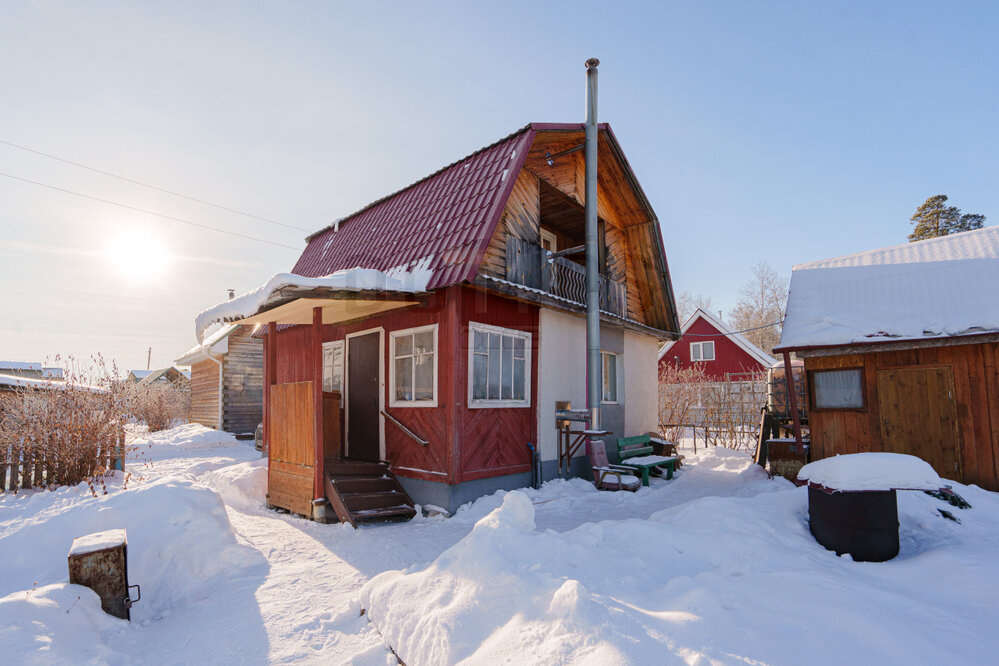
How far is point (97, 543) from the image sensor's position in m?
3.84

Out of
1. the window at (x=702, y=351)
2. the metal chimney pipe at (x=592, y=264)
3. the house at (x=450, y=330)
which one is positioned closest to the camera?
the house at (x=450, y=330)

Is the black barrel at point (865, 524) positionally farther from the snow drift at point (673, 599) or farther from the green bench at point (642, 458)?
the green bench at point (642, 458)

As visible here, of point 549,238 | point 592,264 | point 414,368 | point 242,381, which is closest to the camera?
point 414,368

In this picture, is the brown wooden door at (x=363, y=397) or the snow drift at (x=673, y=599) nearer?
the snow drift at (x=673, y=599)

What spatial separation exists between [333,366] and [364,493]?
343cm

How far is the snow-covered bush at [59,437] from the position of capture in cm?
785

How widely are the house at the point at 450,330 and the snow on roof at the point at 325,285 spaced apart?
0.09ft

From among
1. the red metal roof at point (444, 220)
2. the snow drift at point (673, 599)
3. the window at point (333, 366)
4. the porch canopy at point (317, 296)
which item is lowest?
the snow drift at point (673, 599)

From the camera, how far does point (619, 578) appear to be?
368 cm

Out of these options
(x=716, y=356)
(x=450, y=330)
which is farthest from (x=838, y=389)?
(x=716, y=356)

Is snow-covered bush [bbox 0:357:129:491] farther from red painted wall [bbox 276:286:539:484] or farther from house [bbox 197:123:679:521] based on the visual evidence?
red painted wall [bbox 276:286:539:484]

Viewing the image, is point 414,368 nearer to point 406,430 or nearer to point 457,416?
point 406,430

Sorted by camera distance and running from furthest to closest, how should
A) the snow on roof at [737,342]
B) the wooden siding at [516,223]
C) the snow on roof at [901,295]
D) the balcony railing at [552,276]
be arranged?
the snow on roof at [737,342]
the balcony railing at [552,276]
the snow on roof at [901,295]
the wooden siding at [516,223]

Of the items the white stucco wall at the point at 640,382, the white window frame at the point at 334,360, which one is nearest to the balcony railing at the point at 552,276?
the white stucco wall at the point at 640,382
